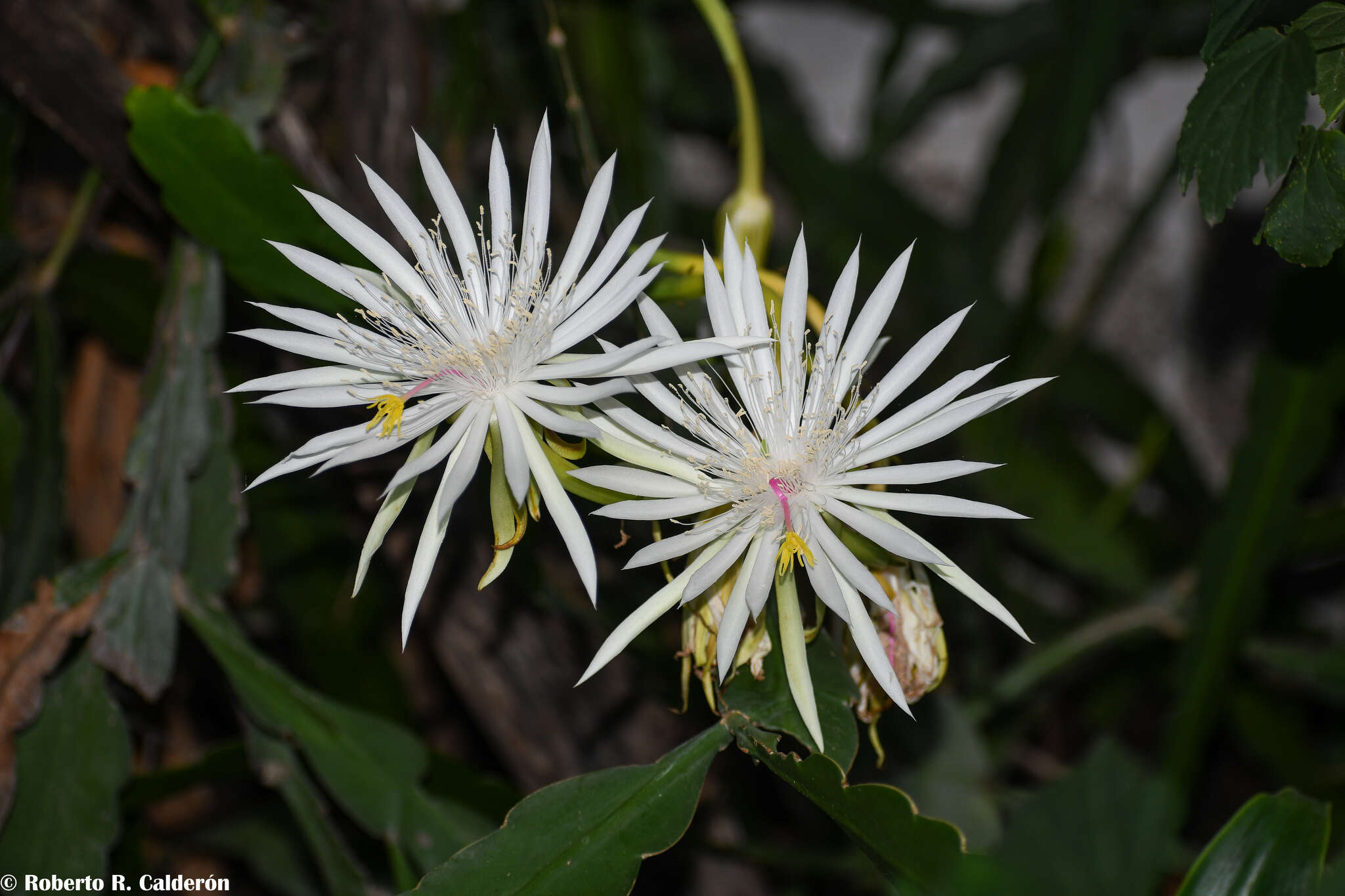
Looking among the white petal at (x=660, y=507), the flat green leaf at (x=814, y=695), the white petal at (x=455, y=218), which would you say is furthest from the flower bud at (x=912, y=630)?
the white petal at (x=455, y=218)

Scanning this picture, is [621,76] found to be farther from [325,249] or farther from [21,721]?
[21,721]

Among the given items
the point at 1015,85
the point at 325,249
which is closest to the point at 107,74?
the point at 325,249

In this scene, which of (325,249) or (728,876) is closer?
(325,249)

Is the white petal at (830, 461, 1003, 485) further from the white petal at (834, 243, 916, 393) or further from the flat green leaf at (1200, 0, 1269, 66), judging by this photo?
the flat green leaf at (1200, 0, 1269, 66)

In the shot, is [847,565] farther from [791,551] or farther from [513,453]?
→ [513,453]

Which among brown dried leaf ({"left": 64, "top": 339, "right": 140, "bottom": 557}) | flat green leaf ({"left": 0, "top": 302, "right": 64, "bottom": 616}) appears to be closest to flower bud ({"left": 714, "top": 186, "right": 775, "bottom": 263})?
flat green leaf ({"left": 0, "top": 302, "right": 64, "bottom": 616})

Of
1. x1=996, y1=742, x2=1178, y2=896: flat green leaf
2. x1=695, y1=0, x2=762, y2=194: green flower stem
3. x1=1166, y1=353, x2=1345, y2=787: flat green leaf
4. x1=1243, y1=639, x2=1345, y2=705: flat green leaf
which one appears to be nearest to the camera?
x1=996, y1=742, x2=1178, y2=896: flat green leaf

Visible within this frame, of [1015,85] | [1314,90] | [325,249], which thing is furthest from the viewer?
[1015,85]
